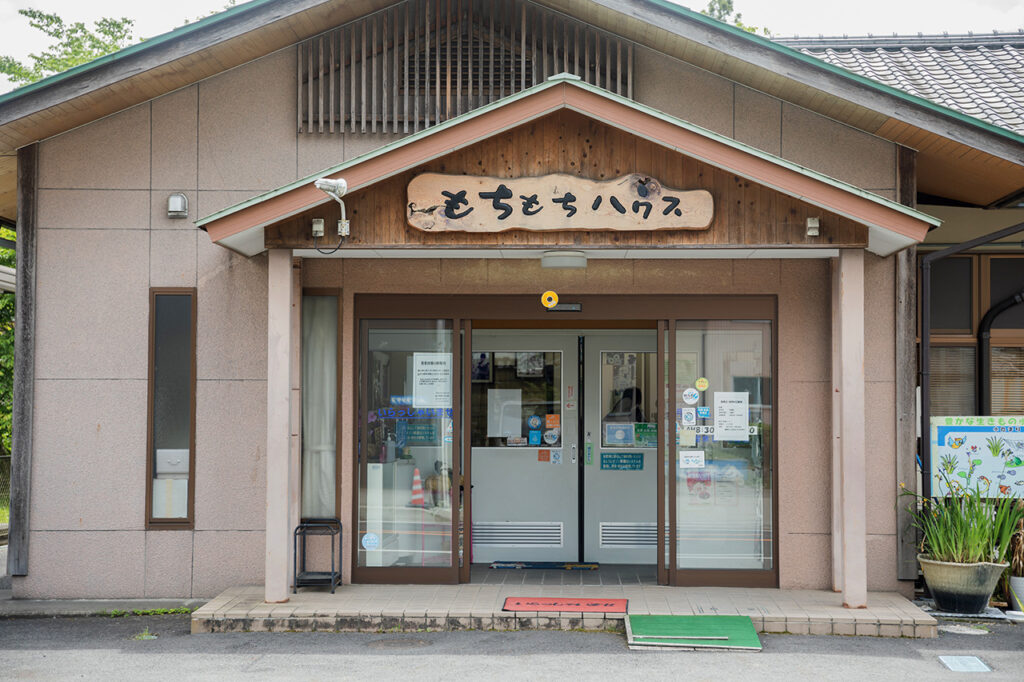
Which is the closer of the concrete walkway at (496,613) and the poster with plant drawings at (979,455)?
the concrete walkway at (496,613)

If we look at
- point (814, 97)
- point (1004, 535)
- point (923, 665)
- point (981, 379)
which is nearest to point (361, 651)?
point (923, 665)

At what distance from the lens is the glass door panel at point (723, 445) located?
27.6 feet

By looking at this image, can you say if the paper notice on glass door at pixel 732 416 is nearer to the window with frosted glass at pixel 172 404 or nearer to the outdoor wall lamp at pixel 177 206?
the window with frosted glass at pixel 172 404

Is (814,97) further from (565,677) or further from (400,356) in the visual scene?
(565,677)

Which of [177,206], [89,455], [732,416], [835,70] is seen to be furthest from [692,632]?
[177,206]

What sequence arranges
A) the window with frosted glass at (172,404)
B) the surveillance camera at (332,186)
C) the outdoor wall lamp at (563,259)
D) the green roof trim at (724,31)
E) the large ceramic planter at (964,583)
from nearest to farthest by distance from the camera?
the surveillance camera at (332,186) → the green roof trim at (724,31) → the large ceramic planter at (964,583) → the outdoor wall lamp at (563,259) → the window with frosted glass at (172,404)

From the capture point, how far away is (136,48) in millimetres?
7879

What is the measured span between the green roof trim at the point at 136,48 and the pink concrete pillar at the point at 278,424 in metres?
2.01

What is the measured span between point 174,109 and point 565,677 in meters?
5.83

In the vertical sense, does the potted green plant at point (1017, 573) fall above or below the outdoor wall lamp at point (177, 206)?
below

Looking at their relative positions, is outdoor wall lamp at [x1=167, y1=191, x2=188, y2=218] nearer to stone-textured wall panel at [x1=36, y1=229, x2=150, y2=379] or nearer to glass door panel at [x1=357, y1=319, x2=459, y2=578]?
stone-textured wall panel at [x1=36, y1=229, x2=150, y2=379]

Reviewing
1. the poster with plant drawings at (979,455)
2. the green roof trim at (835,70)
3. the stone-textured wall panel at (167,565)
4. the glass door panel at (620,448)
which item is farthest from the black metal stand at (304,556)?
the poster with plant drawings at (979,455)

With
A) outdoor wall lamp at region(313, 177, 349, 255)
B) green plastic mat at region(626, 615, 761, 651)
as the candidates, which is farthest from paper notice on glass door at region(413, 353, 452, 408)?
green plastic mat at region(626, 615, 761, 651)

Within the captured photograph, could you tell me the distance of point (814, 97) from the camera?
26.7 feet
